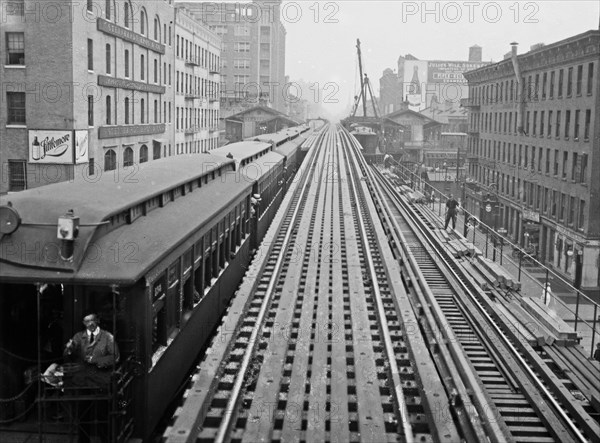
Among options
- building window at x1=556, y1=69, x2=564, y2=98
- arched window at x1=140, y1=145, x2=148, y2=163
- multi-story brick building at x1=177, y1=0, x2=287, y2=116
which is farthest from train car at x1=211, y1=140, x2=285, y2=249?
multi-story brick building at x1=177, y1=0, x2=287, y2=116

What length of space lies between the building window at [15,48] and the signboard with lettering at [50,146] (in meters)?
3.55

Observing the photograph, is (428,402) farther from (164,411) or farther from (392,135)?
(392,135)

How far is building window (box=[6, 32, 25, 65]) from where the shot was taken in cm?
3422

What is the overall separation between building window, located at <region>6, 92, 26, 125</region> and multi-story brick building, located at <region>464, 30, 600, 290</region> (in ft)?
102

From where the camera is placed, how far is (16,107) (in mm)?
34562

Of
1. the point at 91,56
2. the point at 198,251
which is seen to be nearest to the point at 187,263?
the point at 198,251

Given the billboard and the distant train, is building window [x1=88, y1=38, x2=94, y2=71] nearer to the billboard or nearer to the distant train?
the distant train

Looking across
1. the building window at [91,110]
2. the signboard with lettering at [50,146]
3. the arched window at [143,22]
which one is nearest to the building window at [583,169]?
the building window at [91,110]

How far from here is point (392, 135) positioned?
3676 inches

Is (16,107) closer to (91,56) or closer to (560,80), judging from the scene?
(91,56)

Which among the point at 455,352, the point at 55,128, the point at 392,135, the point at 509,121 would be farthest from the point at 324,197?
the point at 392,135

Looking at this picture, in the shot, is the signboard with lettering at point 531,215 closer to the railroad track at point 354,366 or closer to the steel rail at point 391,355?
the railroad track at point 354,366

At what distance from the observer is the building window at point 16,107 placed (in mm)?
34531

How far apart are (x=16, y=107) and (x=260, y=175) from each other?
791 inches
